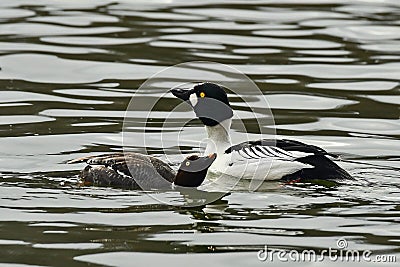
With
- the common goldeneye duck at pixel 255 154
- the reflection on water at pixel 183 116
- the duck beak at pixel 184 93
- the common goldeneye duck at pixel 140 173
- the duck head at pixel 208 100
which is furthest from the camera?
the duck beak at pixel 184 93

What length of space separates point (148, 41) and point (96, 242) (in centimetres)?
929

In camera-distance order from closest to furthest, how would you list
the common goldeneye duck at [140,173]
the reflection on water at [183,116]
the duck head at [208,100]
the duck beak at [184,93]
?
the reflection on water at [183,116], the common goldeneye duck at [140,173], the duck head at [208,100], the duck beak at [184,93]

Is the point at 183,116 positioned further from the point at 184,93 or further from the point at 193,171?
the point at 193,171

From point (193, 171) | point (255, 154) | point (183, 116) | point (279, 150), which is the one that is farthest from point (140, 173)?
point (183, 116)

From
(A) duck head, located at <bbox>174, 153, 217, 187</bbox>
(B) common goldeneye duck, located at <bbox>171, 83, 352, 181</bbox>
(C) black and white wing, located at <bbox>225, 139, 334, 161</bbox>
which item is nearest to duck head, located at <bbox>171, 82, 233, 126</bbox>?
(B) common goldeneye duck, located at <bbox>171, 83, 352, 181</bbox>

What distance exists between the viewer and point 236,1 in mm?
20828

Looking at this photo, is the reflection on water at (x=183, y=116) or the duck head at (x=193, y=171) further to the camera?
the duck head at (x=193, y=171)

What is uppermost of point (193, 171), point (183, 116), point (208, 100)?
point (208, 100)

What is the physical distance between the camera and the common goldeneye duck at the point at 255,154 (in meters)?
10.8

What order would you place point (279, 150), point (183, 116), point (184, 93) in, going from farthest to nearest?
1. point (183, 116)
2. point (184, 93)
3. point (279, 150)

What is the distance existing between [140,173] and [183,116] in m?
3.64

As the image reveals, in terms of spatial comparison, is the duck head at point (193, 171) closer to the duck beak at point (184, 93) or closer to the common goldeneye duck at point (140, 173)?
the common goldeneye duck at point (140, 173)

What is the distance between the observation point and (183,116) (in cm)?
1395

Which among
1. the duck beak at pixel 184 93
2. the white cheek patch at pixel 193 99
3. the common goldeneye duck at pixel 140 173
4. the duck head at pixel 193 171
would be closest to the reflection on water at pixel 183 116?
the common goldeneye duck at pixel 140 173
